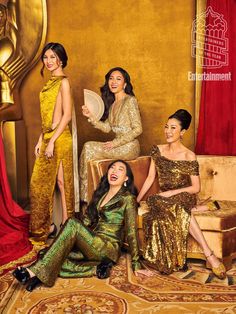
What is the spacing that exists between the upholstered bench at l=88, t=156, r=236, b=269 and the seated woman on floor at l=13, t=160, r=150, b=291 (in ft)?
0.83

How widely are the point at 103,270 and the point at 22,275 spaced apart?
580mm

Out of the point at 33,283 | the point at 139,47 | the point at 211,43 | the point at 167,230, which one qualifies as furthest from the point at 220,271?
the point at 139,47

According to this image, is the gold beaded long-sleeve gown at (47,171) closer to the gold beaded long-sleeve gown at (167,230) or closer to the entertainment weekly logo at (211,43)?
the gold beaded long-sleeve gown at (167,230)

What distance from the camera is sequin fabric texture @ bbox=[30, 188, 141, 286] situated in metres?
3.25

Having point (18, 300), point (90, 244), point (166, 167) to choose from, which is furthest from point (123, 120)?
point (18, 300)

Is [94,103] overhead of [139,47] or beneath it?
beneath

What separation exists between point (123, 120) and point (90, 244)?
1.41 meters

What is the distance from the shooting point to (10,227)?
4.33 metres

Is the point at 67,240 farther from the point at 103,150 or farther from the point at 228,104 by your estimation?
the point at 228,104

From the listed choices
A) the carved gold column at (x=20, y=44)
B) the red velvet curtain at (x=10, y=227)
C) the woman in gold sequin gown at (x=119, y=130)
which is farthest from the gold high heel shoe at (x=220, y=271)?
Answer: the carved gold column at (x=20, y=44)

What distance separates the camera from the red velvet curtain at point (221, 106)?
4.84m

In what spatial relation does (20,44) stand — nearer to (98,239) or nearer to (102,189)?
(102,189)

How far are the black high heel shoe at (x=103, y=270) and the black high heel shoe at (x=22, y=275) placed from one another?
20.2 inches

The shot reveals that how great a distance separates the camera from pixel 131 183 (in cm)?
374
